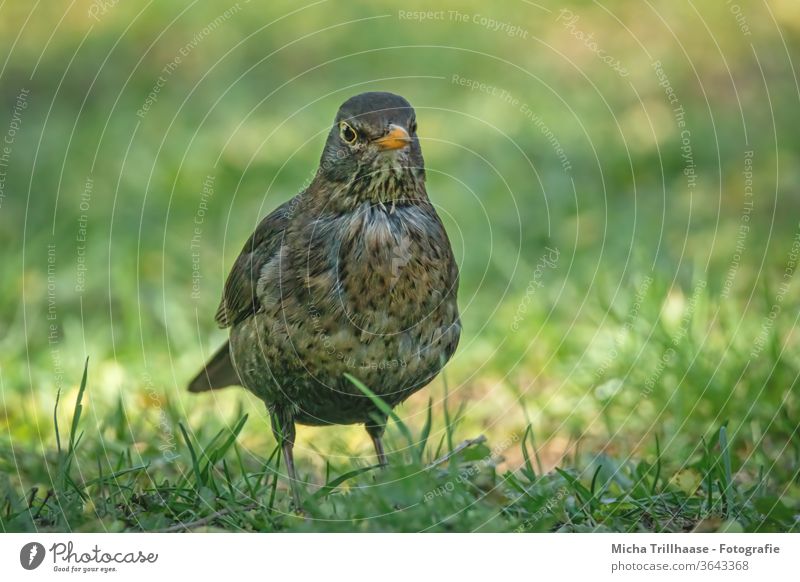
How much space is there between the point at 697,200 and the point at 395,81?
268cm

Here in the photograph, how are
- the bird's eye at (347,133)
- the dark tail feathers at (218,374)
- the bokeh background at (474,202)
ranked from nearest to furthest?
the bird's eye at (347,133)
the dark tail feathers at (218,374)
the bokeh background at (474,202)

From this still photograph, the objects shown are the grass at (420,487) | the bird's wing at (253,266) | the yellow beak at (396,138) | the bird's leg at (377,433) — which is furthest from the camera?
the bird's leg at (377,433)

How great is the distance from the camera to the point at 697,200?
815 centimetres

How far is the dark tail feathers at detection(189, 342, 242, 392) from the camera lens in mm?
5512

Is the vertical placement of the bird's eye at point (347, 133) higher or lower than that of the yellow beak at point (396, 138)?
higher

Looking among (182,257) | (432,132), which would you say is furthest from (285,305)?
(432,132)

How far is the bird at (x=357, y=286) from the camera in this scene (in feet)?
14.3

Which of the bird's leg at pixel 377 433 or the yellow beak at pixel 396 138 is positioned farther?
the bird's leg at pixel 377 433

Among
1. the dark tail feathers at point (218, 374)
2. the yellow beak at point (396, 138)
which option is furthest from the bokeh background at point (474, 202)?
the yellow beak at point (396, 138)

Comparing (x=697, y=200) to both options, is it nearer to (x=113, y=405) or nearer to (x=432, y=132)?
(x=432, y=132)

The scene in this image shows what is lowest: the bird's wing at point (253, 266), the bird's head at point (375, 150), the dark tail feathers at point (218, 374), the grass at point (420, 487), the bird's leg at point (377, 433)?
the grass at point (420, 487)

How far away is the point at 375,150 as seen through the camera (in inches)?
171

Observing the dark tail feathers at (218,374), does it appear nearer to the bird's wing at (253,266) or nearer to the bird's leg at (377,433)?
the bird's wing at (253,266)

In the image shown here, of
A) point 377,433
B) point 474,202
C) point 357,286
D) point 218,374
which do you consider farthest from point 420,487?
point 474,202
